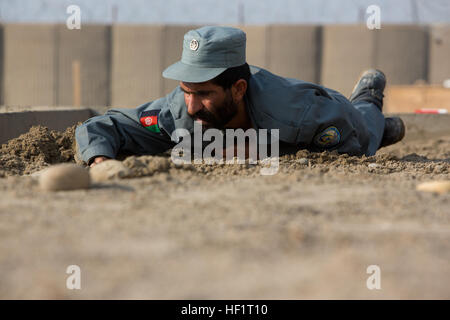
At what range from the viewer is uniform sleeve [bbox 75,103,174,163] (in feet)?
8.41

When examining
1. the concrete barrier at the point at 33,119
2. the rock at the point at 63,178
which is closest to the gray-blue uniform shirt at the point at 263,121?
the rock at the point at 63,178

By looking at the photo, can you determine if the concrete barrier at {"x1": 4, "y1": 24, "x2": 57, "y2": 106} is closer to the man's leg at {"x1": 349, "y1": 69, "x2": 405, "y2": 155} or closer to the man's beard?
the man's leg at {"x1": 349, "y1": 69, "x2": 405, "y2": 155}

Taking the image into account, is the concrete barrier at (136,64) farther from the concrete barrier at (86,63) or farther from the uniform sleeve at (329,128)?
the uniform sleeve at (329,128)

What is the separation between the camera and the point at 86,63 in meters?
10.7

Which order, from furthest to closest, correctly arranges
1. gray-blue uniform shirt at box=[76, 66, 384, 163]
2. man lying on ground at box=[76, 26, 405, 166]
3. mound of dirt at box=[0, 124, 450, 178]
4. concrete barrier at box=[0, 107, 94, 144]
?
concrete barrier at box=[0, 107, 94, 144] < gray-blue uniform shirt at box=[76, 66, 384, 163] < man lying on ground at box=[76, 26, 405, 166] < mound of dirt at box=[0, 124, 450, 178]

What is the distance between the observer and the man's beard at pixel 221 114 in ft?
8.75

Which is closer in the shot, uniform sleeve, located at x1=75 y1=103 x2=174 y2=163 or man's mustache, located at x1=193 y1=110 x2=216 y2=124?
uniform sleeve, located at x1=75 y1=103 x2=174 y2=163

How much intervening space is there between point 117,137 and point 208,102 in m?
0.52

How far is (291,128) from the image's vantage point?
275 cm

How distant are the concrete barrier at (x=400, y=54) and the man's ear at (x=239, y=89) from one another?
818 centimetres

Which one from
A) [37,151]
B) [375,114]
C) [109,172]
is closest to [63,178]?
[109,172]

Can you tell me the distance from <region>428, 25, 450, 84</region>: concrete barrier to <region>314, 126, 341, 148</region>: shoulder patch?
838 cm

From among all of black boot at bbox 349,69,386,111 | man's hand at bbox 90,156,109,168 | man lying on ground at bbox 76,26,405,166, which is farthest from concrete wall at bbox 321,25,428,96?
man's hand at bbox 90,156,109,168
